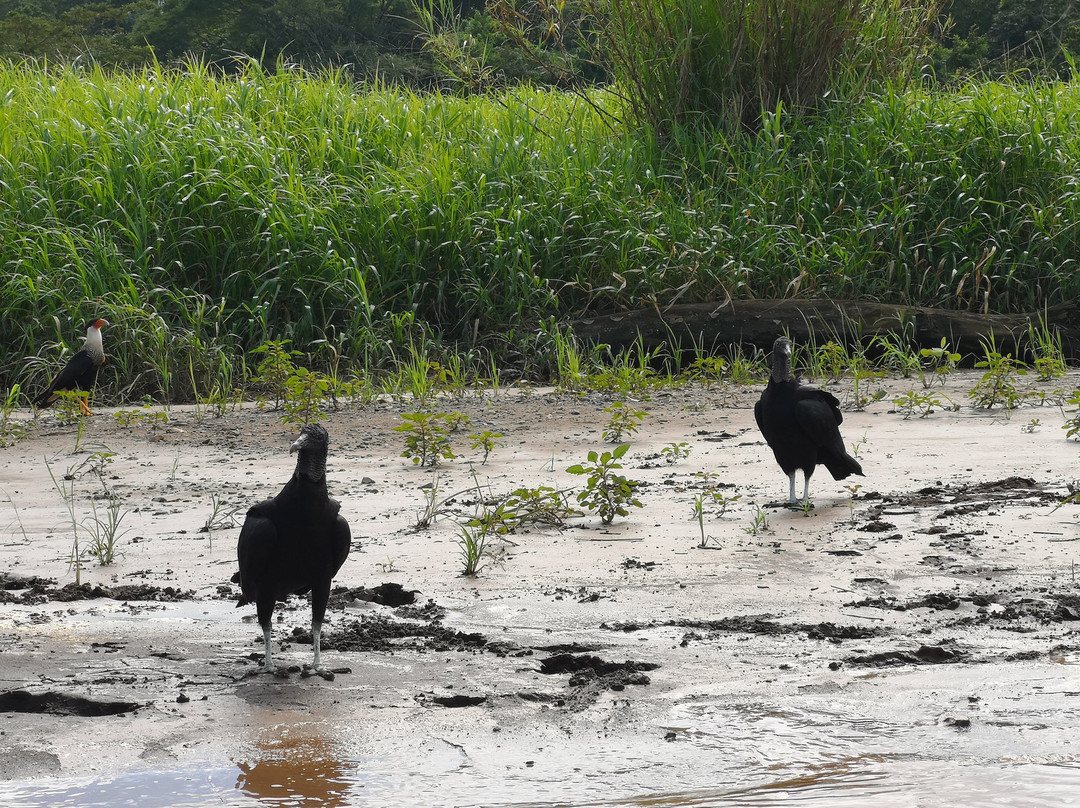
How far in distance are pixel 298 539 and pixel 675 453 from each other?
282cm

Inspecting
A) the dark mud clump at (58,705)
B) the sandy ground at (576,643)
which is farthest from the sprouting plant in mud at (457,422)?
the dark mud clump at (58,705)

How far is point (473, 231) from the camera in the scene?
905 cm

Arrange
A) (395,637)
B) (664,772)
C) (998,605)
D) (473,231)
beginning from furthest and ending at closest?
(473,231)
(998,605)
(395,637)
(664,772)

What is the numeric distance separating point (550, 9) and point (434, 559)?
7.09m

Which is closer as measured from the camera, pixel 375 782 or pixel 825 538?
pixel 375 782

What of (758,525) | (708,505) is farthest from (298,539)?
(708,505)

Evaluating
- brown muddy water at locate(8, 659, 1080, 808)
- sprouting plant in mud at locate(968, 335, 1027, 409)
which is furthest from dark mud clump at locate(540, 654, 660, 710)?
sprouting plant in mud at locate(968, 335, 1027, 409)

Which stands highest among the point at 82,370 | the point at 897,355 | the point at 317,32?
the point at 317,32

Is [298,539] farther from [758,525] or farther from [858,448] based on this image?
[858,448]

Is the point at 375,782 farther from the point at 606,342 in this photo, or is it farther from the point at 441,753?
the point at 606,342

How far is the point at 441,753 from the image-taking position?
273 cm

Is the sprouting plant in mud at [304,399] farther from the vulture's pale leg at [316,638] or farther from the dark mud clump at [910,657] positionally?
the dark mud clump at [910,657]

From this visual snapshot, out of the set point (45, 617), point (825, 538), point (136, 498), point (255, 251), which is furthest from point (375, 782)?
point (255, 251)

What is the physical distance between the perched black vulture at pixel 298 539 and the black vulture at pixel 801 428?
2.21m
